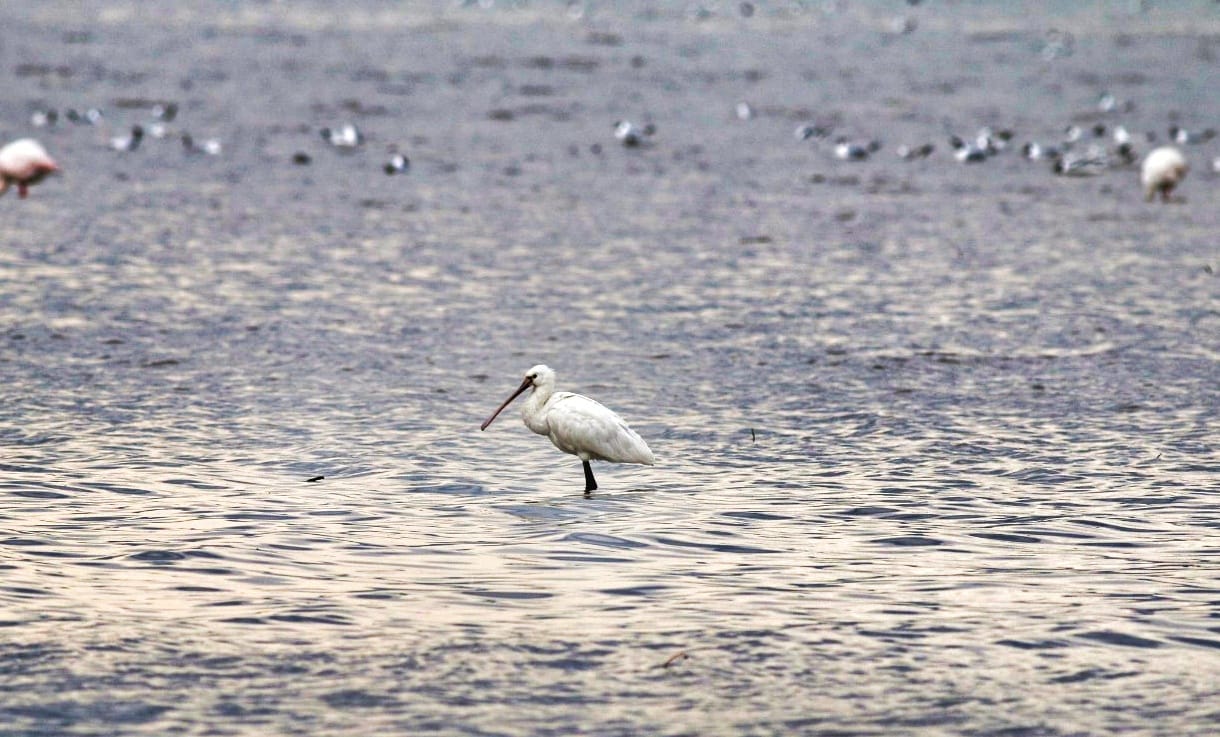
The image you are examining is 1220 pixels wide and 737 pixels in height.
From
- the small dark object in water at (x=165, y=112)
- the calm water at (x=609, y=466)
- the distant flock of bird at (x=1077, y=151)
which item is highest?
the small dark object in water at (x=165, y=112)

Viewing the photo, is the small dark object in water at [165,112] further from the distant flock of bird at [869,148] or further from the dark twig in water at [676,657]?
the dark twig in water at [676,657]

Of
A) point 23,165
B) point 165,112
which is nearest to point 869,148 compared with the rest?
point 165,112

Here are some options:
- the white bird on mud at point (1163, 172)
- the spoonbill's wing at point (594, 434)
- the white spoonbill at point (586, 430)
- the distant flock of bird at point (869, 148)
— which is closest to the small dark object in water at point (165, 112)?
the distant flock of bird at point (869, 148)

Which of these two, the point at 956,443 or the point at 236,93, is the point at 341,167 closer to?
the point at 236,93

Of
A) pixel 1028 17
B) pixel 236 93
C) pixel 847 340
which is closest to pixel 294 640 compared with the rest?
pixel 847 340

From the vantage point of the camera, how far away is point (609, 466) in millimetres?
12125

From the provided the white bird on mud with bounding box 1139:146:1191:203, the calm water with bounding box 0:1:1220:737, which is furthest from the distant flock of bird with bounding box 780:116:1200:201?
the calm water with bounding box 0:1:1220:737

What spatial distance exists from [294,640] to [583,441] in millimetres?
3287

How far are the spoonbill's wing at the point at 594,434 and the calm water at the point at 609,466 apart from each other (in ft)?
0.75

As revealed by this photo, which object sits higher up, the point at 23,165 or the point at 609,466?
the point at 23,165

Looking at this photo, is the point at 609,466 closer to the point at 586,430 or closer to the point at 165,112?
the point at 586,430

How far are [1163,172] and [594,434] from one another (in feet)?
55.2

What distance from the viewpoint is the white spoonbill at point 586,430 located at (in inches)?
444

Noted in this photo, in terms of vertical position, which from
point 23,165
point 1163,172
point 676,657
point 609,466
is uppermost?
point 23,165
